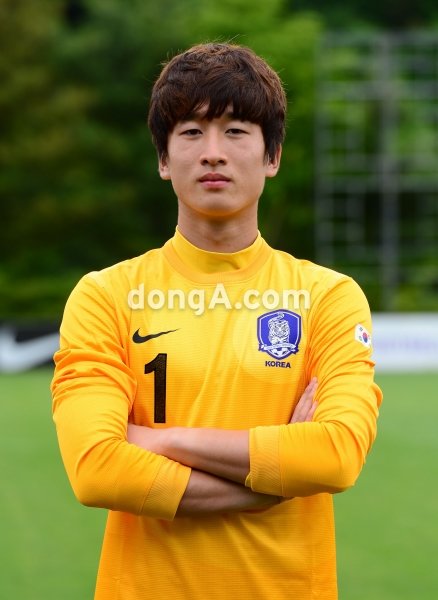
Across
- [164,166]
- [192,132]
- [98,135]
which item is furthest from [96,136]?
[192,132]

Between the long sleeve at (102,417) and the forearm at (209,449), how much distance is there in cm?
3

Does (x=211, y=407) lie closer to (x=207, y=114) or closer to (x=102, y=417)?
(x=102, y=417)

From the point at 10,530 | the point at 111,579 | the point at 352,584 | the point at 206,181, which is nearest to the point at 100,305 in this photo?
the point at 206,181

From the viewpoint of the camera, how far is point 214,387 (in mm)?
2691

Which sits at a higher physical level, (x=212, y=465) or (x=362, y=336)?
(x=362, y=336)

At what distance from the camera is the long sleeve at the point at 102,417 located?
264cm

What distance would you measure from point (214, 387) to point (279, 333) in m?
0.20

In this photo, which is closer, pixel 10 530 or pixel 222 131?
pixel 222 131

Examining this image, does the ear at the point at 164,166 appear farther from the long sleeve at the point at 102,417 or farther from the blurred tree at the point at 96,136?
the blurred tree at the point at 96,136

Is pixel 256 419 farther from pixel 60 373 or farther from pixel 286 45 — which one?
pixel 286 45

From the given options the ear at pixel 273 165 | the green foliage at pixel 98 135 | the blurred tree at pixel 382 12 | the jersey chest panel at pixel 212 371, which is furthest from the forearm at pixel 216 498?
the blurred tree at pixel 382 12

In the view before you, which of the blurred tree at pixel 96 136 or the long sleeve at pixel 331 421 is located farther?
the blurred tree at pixel 96 136

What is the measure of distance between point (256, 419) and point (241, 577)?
1.13ft

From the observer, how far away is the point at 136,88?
40875 millimetres
